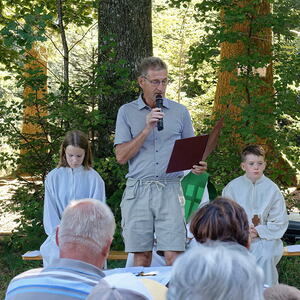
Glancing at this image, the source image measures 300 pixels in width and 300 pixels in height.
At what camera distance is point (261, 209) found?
18.5 feet

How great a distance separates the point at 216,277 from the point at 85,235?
2.91ft

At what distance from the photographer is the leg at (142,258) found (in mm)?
5109

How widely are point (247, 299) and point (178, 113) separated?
3.27 metres

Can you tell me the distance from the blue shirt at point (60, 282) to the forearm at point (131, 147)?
7.15 feet

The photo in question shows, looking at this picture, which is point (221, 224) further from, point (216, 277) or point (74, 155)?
point (74, 155)

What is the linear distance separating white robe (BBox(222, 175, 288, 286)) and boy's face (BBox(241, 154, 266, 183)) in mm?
74

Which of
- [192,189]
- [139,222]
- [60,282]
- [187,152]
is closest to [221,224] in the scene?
[60,282]

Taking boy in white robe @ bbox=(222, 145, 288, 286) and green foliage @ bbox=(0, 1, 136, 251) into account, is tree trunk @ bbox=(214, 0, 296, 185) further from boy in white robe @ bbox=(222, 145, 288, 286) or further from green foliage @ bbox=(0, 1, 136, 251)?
green foliage @ bbox=(0, 1, 136, 251)

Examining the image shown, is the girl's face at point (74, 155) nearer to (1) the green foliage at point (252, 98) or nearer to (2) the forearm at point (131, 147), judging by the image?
(2) the forearm at point (131, 147)

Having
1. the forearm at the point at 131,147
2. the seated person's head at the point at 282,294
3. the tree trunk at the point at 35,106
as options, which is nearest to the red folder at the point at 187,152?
the forearm at the point at 131,147

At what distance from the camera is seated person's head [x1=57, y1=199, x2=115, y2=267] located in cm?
268

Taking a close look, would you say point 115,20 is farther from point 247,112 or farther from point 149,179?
point 149,179

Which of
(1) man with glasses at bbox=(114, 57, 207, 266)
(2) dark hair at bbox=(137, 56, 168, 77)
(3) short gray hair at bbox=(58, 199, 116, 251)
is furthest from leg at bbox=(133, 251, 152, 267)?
(3) short gray hair at bbox=(58, 199, 116, 251)

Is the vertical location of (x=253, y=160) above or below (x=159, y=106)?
below
